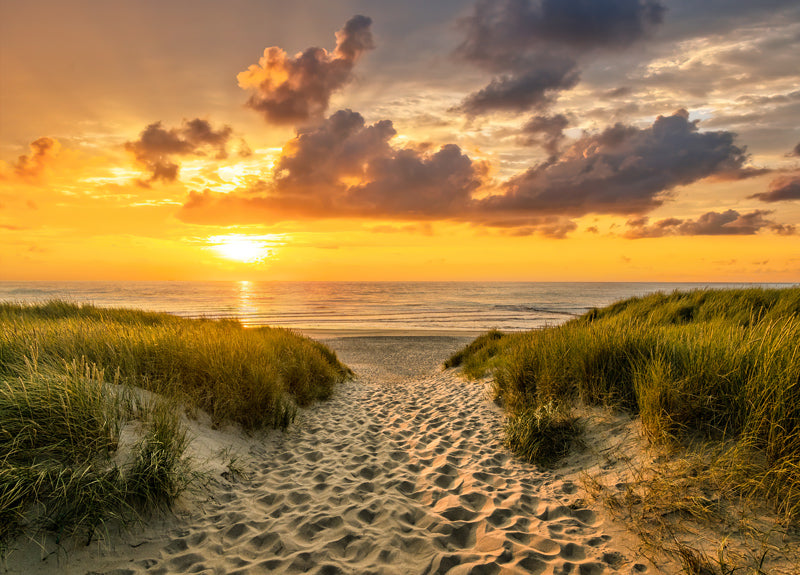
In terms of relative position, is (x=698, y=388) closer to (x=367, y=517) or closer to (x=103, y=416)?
(x=367, y=517)

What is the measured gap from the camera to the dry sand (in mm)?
3537

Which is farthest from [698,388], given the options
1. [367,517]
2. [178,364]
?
[178,364]

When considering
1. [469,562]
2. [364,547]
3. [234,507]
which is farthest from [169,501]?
[469,562]

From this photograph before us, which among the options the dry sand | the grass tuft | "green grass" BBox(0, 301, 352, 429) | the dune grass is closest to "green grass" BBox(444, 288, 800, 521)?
the grass tuft

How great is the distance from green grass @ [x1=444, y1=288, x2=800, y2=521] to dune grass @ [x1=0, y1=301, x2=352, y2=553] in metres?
4.78

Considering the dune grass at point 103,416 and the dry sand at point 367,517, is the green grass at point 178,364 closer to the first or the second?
the dune grass at point 103,416

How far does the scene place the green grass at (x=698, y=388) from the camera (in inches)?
155

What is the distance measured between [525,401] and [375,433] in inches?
116

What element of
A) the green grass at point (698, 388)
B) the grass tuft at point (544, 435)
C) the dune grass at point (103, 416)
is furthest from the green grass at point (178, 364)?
the green grass at point (698, 388)

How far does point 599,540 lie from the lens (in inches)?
153

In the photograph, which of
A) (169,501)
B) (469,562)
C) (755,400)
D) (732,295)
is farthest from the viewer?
(732,295)

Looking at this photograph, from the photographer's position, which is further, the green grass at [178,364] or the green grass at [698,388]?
the green grass at [178,364]

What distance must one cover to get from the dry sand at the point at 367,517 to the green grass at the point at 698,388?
1257 millimetres

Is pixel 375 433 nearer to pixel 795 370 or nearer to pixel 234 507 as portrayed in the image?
pixel 234 507
